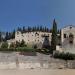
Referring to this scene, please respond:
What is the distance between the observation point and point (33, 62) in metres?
21.2

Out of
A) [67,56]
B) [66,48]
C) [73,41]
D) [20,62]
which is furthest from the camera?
[73,41]

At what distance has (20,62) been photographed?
20875mm

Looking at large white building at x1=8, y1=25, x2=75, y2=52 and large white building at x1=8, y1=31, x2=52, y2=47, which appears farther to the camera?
large white building at x1=8, y1=31, x2=52, y2=47

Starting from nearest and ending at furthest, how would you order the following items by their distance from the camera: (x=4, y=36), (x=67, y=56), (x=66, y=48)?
(x=67, y=56), (x=66, y=48), (x=4, y=36)

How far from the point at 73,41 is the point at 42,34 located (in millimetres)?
11906

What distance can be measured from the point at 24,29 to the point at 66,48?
16.1 meters

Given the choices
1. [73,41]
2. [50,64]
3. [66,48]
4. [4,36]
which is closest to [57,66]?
[50,64]

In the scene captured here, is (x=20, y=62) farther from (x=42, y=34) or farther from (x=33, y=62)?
(x=42, y=34)

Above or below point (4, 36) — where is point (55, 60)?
below

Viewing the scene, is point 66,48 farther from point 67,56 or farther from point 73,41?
point 67,56

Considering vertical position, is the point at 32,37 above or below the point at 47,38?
above

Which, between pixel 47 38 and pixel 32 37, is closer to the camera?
pixel 47 38

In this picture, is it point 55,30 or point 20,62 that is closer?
point 20,62

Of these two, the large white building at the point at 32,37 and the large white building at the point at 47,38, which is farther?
the large white building at the point at 32,37
